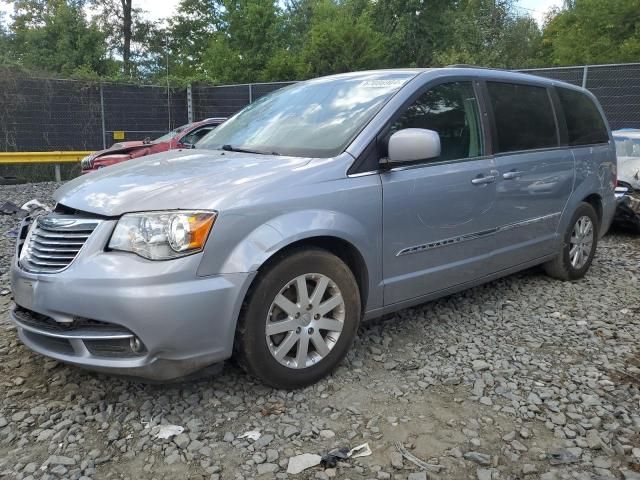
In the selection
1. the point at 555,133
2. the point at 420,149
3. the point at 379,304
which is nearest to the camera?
the point at 420,149

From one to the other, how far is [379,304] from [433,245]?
1.80 ft

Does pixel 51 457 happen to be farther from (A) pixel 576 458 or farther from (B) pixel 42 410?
(A) pixel 576 458

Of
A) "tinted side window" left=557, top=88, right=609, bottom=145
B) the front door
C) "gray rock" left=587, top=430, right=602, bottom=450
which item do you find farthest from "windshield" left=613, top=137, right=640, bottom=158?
"gray rock" left=587, top=430, right=602, bottom=450

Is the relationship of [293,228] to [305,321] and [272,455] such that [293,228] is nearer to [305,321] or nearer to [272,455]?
[305,321]

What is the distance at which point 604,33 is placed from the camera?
2273 cm

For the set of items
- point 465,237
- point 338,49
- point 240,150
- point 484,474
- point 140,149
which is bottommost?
point 484,474

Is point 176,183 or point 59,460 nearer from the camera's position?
point 59,460

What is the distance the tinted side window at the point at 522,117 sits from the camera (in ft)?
13.5

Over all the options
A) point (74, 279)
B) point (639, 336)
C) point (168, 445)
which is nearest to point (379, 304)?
point (168, 445)

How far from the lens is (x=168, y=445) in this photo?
254 cm

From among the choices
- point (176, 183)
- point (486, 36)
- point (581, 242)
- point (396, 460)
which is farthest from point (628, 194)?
point (486, 36)

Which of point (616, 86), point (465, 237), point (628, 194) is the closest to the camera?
point (465, 237)

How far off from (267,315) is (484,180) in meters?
1.94

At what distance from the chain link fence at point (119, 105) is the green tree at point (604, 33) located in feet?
40.6
